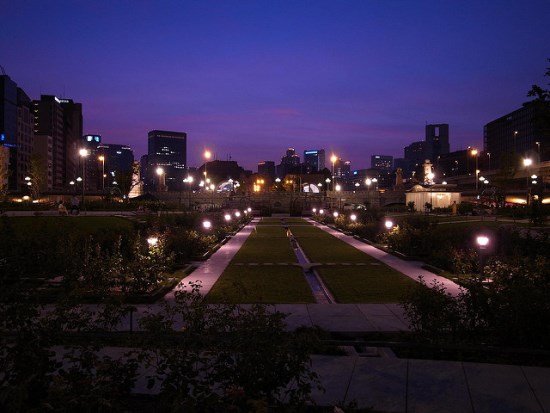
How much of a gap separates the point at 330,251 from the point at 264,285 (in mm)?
10895

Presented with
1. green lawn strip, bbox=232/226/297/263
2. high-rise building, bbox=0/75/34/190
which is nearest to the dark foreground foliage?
green lawn strip, bbox=232/226/297/263

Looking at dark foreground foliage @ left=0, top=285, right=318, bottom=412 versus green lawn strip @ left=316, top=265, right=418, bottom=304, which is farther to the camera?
green lawn strip @ left=316, top=265, right=418, bottom=304

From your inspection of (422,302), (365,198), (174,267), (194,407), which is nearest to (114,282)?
(174,267)

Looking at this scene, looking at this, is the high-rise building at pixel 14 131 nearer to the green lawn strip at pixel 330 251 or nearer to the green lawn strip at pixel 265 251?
the green lawn strip at pixel 265 251

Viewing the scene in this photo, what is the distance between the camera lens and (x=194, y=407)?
4484 mm

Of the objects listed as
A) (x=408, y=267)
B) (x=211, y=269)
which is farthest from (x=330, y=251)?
(x=211, y=269)

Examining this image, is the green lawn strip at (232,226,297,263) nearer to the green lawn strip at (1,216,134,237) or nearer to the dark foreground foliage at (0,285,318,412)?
the green lawn strip at (1,216,134,237)

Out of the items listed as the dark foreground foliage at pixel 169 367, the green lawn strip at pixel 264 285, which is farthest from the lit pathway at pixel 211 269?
the dark foreground foliage at pixel 169 367

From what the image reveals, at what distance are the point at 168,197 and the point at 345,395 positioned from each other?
101817 mm

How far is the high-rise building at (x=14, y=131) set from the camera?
128375 mm

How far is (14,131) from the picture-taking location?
135 m

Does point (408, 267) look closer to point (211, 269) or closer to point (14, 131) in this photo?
point (211, 269)

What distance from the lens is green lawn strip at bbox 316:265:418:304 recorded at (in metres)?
13.9

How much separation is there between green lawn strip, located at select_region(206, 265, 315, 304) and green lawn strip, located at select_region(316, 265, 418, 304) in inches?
35.0
